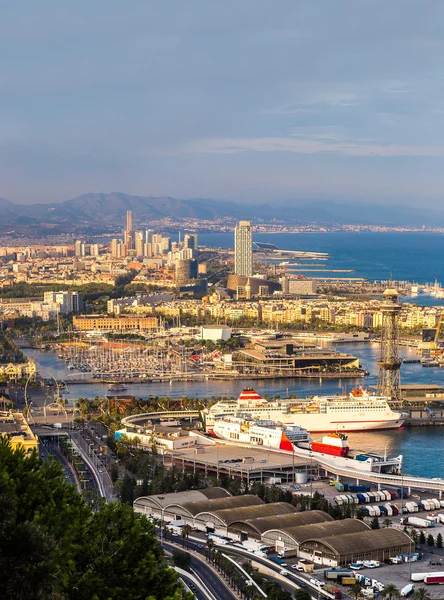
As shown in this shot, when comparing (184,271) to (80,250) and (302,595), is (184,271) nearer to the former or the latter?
(80,250)

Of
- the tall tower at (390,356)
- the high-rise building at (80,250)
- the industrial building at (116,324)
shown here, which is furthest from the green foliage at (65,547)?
the high-rise building at (80,250)

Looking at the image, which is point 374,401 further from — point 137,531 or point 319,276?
point 319,276

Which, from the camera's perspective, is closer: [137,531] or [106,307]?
[137,531]

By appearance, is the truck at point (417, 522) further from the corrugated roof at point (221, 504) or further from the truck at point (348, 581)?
the truck at point (348, 581)

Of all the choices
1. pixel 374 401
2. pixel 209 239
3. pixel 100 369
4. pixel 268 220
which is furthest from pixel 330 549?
pixel 268 220

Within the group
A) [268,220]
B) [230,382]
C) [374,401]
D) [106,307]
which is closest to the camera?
[374,401]

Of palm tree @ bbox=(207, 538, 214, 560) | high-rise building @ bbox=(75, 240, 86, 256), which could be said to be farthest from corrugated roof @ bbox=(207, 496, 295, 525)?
high-rise building @ bbox=(75, 240, 86, 256)
